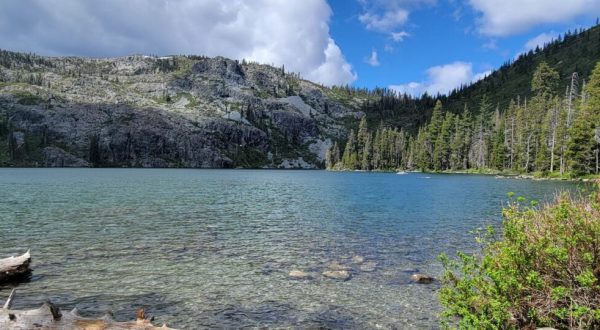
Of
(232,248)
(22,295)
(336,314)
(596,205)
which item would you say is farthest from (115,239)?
(596,205)

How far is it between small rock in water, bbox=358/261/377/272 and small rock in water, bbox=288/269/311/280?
3.31 meters

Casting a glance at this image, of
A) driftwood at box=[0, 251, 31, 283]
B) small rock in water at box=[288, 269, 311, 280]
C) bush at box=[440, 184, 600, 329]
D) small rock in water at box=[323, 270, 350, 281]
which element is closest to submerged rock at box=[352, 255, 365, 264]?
small rock in water at box=[323, 270, 350, 281]

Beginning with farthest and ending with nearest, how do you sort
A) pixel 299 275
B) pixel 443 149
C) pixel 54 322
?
1. pixel 443 149
2. pixel 299 275
3. pixel 54 322

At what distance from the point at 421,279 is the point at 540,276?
34.5ft

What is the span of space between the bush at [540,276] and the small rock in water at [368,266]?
11.4 metres

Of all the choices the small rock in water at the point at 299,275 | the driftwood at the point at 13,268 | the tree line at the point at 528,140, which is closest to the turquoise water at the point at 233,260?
the small rock in water at the point at 299,275

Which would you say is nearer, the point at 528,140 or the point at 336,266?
the point at 336,266

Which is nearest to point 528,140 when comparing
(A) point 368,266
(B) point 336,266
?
(A) point 368,266

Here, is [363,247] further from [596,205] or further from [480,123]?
[480,123]

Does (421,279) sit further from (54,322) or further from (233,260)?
(54,322)

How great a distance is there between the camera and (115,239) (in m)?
27.8

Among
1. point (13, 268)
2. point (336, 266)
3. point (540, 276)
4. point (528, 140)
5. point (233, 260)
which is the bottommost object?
point (233, 260)

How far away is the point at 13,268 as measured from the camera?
18.1 m

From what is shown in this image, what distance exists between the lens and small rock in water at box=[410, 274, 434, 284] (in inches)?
773
